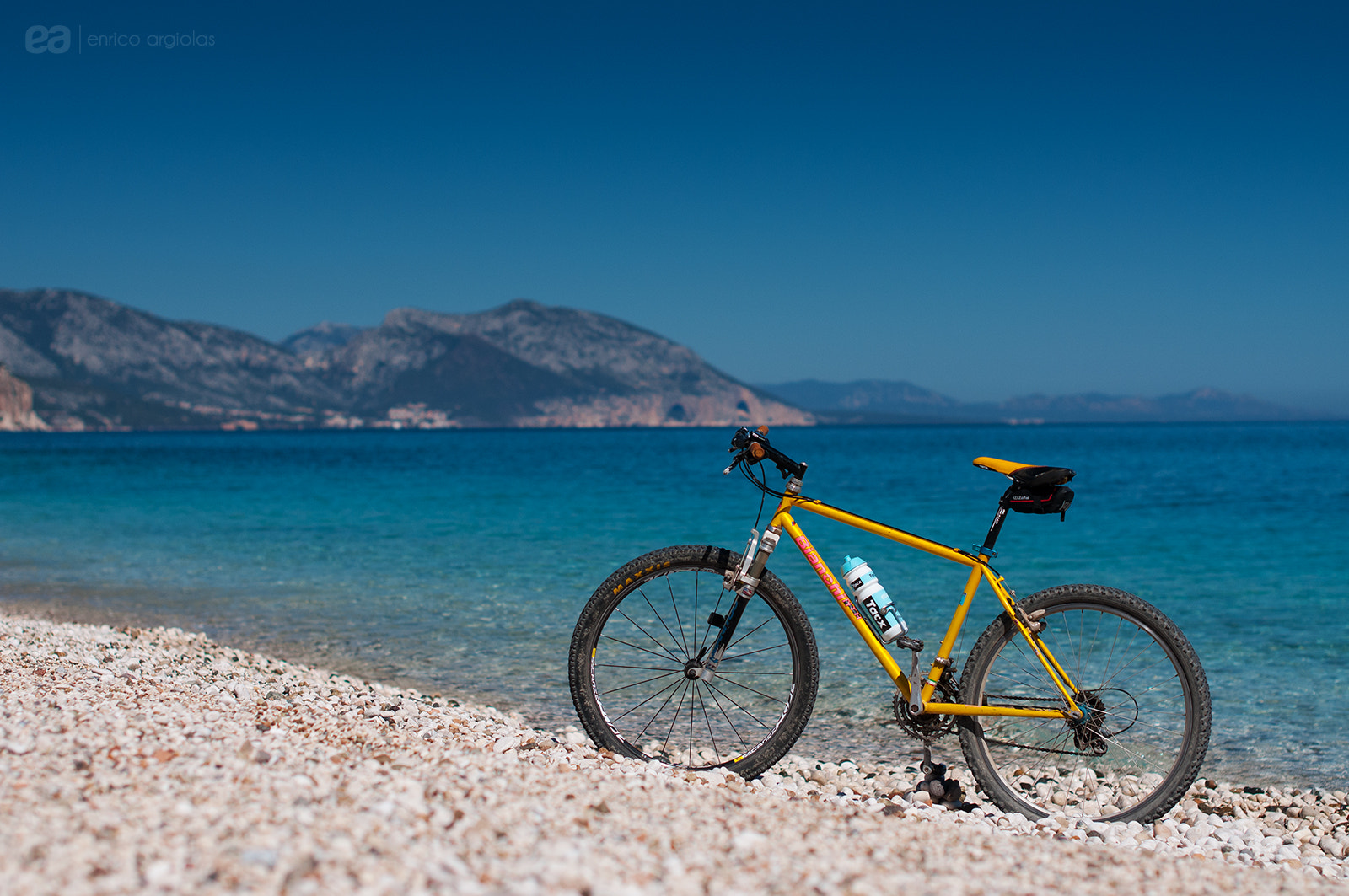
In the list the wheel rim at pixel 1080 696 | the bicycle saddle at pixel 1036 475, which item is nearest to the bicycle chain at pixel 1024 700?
the wheel rim at pixel 1080 696

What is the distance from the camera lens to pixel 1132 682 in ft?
16.0

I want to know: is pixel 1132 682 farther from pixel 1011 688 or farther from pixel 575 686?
pixel 575 686

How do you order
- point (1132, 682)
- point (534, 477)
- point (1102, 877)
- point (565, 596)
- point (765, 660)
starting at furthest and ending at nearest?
point (534, 477), point (565, 596), point (765, 660), point (1132, 682), point (1102, 877)

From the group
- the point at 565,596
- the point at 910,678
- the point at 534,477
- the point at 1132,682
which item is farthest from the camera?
the point at 534,477

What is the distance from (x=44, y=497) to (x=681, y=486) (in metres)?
22.4

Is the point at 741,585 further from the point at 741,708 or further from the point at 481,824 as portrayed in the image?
the point at 741,708

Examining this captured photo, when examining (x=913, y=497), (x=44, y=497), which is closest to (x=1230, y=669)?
(x=913, y=497)

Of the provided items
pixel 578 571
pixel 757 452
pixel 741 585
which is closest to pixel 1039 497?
pixel 757 452

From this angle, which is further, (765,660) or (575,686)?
(765,660)

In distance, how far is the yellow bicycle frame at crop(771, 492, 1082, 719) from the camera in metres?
3.93

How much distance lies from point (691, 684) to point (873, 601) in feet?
5.95

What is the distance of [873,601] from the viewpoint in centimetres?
410

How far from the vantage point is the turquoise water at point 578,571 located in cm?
719

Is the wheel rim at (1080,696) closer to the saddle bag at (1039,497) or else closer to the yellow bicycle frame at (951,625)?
the yellow bicycle frame at (951,625)
